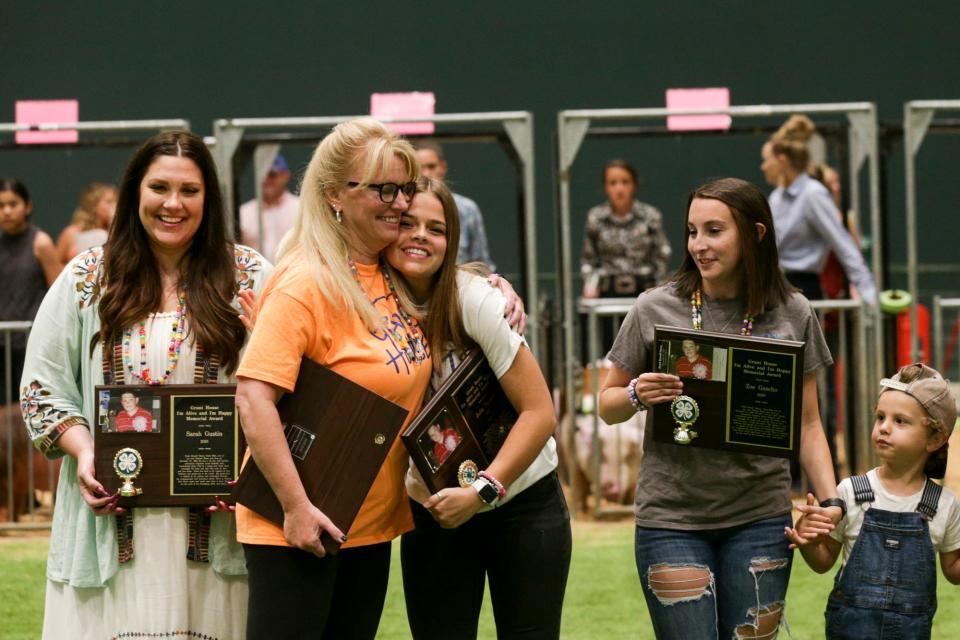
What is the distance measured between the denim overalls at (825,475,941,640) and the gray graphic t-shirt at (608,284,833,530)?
23 cm

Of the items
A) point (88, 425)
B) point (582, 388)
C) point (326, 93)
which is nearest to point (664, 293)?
point (88, 425)

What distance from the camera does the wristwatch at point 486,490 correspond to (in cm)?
293

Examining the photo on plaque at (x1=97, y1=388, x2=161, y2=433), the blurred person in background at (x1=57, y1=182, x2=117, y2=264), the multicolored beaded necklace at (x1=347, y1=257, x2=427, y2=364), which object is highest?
the blurred person in background at (x1=57, y1=182, x2=117, y2=264)

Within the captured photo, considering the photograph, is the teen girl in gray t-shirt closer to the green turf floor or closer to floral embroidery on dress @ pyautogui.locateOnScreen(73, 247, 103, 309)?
floral embroidery on dress @ pyautogui.locateOnScreen(73, 247, 103, 309)

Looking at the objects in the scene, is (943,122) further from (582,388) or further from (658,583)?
(658,583)

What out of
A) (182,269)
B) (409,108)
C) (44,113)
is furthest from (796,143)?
(182,269)

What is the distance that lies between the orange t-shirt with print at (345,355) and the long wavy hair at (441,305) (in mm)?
39

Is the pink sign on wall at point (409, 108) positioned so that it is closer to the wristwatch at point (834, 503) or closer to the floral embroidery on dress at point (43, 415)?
the floral embroidery on dress at point (43, 415)

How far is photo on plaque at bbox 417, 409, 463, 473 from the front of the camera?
114 inches

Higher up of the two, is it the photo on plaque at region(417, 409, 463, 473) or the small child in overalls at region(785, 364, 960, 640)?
the photo on plaque at region(417, 409, 463, 473)

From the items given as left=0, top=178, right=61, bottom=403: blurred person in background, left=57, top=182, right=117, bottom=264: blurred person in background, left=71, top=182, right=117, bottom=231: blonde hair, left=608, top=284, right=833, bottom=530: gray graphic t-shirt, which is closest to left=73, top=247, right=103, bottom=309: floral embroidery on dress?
left=608, top=284, right=833, bottom=530: gray graphic t-shirt

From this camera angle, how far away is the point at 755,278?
328cm

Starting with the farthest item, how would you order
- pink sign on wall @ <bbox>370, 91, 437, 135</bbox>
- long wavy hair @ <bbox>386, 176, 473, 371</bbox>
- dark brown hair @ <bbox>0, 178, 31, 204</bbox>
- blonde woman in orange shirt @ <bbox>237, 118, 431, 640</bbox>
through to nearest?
dark brown hair @ <bbox>0, 178, 31, 204</bbox> < pink sign on wall @ <bbox>370, 91, 437, 135</bbox> < long wavy hair @ <bbox>386, 176, 473, 371</bbox> < blonde woman in orange shirt @ <bbox>237, 118, 431, 640</bbox>

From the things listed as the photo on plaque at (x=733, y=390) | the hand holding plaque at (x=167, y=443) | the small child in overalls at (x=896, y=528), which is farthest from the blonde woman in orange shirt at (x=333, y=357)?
the small child in overalls at (x=896, y=528)
